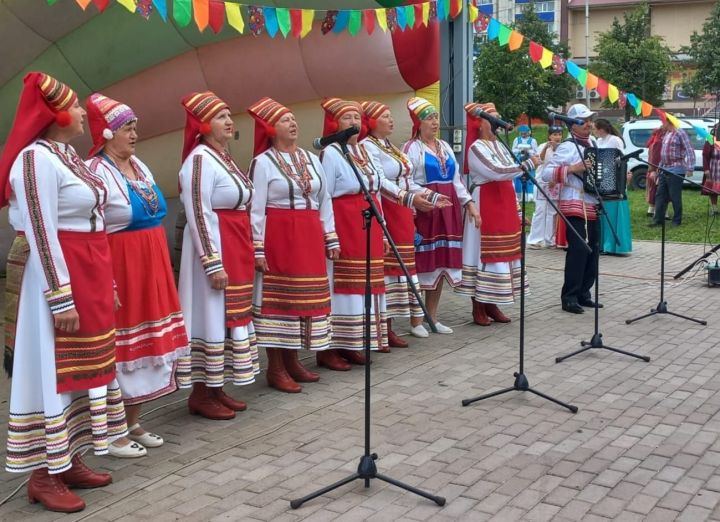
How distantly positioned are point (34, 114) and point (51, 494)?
1665 millimetres

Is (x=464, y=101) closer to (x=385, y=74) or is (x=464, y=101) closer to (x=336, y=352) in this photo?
(x=385, y=74)

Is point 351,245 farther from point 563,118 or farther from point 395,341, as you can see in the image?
point 563,118

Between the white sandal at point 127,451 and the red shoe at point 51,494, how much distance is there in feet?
1.72

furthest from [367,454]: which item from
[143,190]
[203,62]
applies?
[203,62]

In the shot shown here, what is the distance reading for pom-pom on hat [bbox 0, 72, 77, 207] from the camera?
382 cm

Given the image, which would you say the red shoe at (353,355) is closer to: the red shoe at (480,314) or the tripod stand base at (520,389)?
the tripod stand base at (520,389)

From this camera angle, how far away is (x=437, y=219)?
728 centimetres

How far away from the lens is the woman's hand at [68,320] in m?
3.81

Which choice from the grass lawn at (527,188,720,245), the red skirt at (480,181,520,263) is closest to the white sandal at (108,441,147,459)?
the red skirt at (480,181,520,263)

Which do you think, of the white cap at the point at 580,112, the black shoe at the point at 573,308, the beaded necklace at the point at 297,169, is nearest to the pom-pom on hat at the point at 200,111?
the beaded necklace at the point at 297,169

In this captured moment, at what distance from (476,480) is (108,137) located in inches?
94.6

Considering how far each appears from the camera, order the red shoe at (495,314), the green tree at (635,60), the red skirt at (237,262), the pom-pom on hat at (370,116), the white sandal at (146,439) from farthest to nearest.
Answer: the green tree at (635,60), the red shoe at (495,314), the pom-pom on hat at (370,116), the red skirt at (237,262), the white sandal at (146,439)

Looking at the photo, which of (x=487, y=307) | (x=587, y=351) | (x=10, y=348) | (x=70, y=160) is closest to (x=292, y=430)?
(x=10, y=348)

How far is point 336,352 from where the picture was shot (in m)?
6.38
